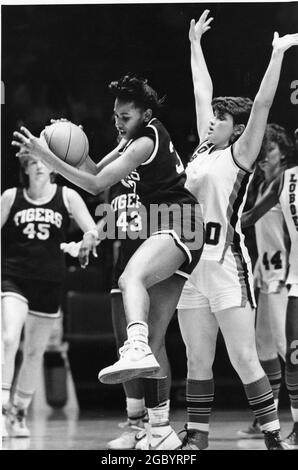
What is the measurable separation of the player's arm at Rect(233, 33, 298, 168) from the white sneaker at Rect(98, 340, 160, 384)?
1387 millimetres

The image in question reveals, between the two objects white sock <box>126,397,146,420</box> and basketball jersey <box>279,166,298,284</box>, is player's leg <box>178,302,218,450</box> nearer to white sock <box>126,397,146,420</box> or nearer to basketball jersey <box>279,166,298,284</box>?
white sock <box>126,397,146,420</box>

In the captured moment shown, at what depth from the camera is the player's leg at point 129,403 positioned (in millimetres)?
6332

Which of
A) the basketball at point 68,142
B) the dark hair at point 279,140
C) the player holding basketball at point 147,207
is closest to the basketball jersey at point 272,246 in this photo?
the dark hair at point 279,140

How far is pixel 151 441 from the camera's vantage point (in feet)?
20.3

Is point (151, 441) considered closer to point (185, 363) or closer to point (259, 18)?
point (185, 363)

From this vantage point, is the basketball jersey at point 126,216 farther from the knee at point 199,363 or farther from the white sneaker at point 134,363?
the white sneaker at point 134,363

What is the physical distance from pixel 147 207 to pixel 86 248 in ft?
1.88

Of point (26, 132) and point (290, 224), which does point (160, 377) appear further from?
point (26, 132)

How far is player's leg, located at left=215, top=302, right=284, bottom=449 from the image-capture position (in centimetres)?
610

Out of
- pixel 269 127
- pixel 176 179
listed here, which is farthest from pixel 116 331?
pixel 269 127

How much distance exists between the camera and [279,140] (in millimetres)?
6387

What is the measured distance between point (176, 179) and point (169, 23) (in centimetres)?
104

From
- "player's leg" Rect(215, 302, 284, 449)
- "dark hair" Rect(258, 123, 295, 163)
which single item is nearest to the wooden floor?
"player's leg" Rect(215, 302, 284, 449)

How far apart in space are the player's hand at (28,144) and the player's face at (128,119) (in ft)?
1.63
